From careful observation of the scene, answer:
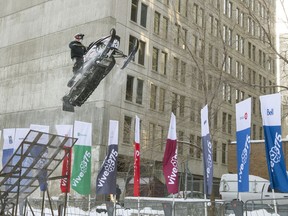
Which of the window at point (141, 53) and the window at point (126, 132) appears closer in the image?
the window at point (126, 132)

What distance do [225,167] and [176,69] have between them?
15.0 m

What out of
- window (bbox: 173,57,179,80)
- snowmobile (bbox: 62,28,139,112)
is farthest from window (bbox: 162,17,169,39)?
snowmobile (bbox: 62,28,139,112)

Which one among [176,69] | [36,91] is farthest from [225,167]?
[36,91]

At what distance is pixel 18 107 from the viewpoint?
144ft

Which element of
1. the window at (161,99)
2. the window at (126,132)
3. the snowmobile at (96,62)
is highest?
the window at (161,99)

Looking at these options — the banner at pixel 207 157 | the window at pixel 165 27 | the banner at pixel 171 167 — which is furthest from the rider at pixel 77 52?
the window at pixel 165 27

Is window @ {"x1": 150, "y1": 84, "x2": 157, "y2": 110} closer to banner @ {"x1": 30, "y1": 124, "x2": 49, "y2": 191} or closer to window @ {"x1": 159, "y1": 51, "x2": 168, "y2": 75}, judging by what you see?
window @ {"x1": 159, "y1": 51, "x2": 168, "y2": 75}

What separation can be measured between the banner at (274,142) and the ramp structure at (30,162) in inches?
192

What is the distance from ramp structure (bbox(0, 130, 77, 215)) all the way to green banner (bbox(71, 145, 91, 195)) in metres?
5.57

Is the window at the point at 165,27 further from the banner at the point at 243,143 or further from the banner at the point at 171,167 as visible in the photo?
the banner at the point at 243,143

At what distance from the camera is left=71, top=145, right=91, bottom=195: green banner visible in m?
17.4

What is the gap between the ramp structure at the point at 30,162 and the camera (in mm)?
9969

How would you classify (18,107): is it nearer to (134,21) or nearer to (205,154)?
(134,21)

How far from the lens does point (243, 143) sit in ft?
38.5
